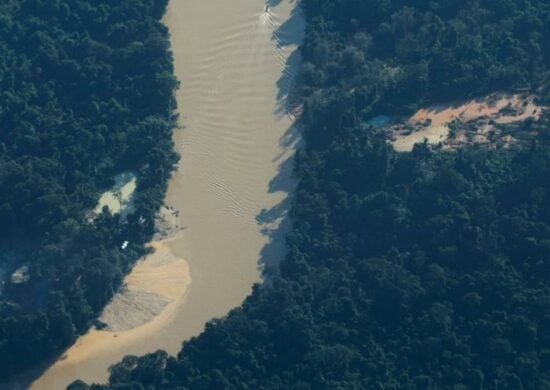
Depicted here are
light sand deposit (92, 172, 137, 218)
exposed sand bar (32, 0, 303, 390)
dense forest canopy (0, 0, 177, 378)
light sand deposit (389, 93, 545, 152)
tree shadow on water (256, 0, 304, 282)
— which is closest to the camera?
dense forest canopy (0, 0, 177, 378)

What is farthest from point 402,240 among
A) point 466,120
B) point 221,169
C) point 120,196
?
point 120,196

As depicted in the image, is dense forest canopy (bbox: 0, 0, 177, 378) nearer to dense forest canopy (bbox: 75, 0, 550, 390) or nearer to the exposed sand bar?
the exposed sand bar

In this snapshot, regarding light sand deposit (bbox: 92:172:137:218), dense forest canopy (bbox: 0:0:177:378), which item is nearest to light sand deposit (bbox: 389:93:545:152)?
dense forest canopy (bbox: 0:0:177:378)

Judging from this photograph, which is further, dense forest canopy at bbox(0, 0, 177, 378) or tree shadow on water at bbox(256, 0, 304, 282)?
tree shadow on water at bbox(256, 0, 304, 282)

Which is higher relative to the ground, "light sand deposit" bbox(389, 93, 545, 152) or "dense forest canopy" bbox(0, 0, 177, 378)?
"dense forest canopy" bbox(0, 0, 177, 378)

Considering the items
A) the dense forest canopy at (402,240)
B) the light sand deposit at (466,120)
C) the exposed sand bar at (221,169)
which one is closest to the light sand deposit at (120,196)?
the exposed sand bar at (221,169)

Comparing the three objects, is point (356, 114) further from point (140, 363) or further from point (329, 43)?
point (140, 363)

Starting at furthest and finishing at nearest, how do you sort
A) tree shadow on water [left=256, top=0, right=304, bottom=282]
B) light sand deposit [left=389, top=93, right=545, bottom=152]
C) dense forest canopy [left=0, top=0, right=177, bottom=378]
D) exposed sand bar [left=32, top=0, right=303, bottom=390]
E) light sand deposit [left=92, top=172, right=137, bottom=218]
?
light sand deposit [left=389, top=93, right=545, bottom=152] < light sand deposit [left=92, top=172, right=137, bottom=218] < tree shadow on water [left=256, top=0, right=304, bottom=282] < exposed sand bar [left=32, top=0, right=303, bottom=390] < dense forest canopy [left=0, top=0, right=177, bottom=378]
